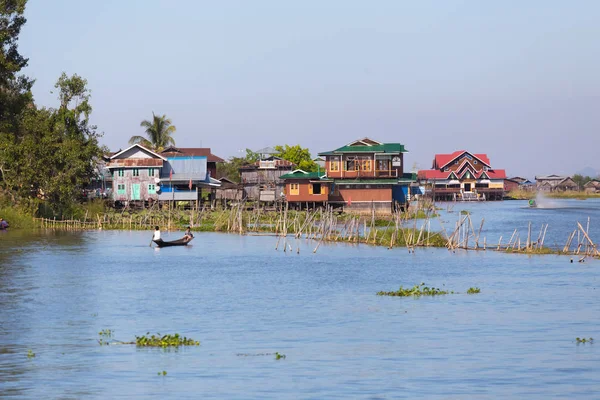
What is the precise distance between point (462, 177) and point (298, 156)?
3708cm

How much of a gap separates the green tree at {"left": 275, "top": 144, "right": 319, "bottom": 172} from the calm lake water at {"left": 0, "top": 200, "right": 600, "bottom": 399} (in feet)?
191

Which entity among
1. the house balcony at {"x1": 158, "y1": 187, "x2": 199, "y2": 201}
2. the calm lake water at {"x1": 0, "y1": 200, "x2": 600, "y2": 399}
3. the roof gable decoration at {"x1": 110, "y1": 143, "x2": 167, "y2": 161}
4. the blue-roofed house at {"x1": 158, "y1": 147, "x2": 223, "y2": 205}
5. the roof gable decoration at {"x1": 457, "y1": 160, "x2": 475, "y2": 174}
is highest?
the roof gable decoration at {"x1": 457, "y1": 160, "x2": 475, "y2": 174}

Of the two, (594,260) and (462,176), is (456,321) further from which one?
(462,176)

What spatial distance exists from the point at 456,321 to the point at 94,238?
114 feet

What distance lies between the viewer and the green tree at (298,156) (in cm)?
9681

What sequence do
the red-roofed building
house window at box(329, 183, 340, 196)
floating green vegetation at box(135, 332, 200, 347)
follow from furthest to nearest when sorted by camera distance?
1. the red-roofed building
2. house window at box(329, 183, 340, 196)
3. floating green vegetation at box(135, 332, 200, 347)

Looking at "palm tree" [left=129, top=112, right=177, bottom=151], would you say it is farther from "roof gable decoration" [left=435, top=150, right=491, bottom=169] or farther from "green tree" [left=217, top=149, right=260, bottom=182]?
"roof gable decoration" [left=435, top=150, right=491, bottom=169]

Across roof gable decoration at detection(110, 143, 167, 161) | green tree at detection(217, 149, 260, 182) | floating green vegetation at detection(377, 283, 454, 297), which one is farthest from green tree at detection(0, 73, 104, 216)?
green tree at detection(217, 149, 260, 182)

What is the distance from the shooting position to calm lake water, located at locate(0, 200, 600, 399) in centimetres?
1488

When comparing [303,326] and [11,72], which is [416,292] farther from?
[11,72]

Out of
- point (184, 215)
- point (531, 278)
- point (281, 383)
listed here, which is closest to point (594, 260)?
point (531, 278)

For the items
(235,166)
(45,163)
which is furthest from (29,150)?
(235,166)

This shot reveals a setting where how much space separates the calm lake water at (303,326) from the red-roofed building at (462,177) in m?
87.7

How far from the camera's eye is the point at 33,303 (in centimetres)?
2467
